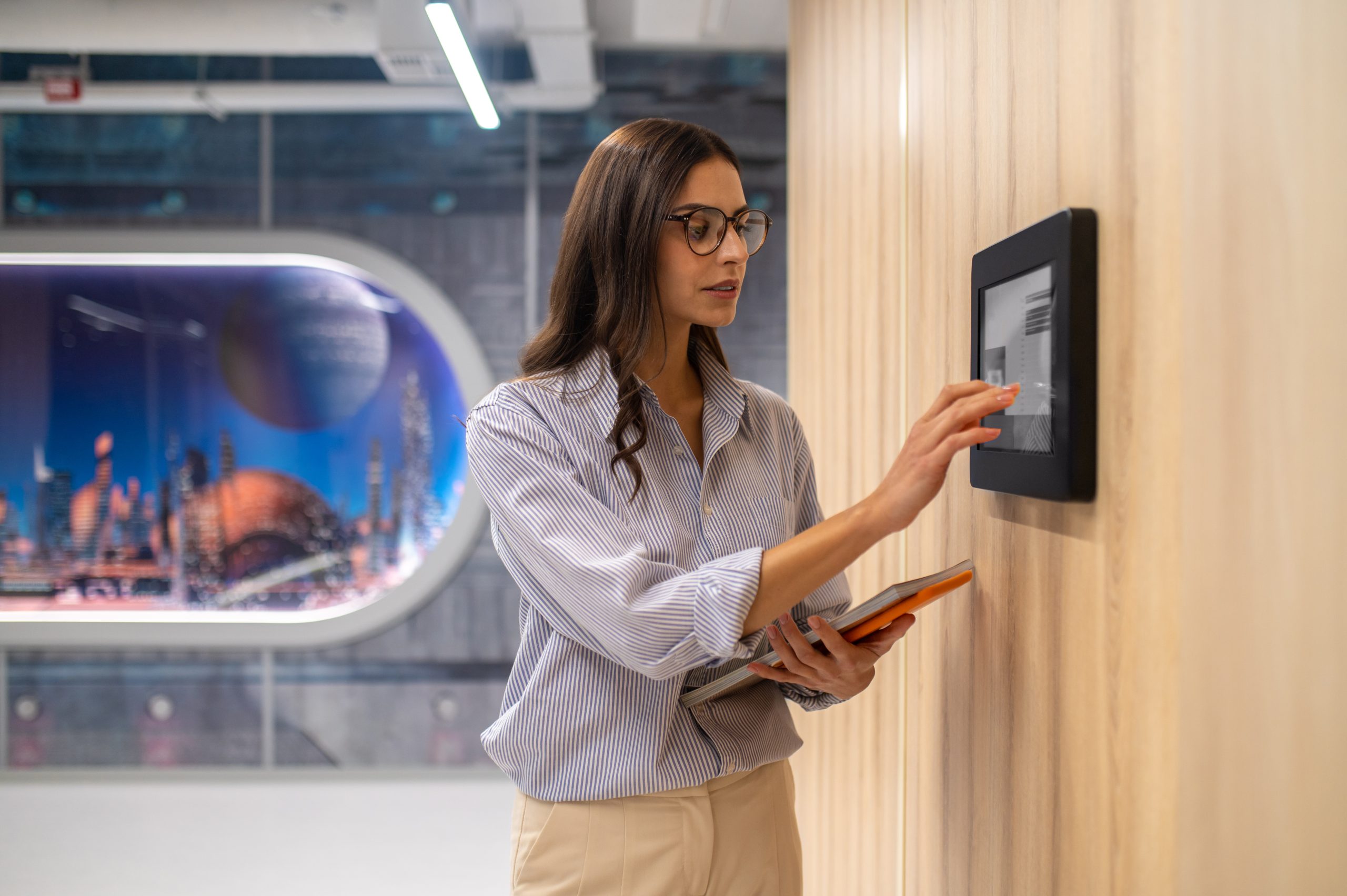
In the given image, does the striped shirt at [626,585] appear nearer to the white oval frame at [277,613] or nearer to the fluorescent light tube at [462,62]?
the fluorescent light tube at [462,62]

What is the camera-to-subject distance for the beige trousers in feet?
4.00

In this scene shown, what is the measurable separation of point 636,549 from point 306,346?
392cm

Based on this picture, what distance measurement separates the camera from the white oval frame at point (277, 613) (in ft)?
14.3

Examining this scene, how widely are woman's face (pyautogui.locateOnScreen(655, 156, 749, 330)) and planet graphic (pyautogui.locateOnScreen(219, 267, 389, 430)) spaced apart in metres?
3.54

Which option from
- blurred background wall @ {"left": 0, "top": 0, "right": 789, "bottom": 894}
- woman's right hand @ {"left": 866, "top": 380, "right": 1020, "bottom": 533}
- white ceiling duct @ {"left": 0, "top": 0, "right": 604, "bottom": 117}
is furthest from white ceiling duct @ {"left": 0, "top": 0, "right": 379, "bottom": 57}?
woman's right hand @ {"left": 866, "top": 380, "right": 1020, "bottom": 533}

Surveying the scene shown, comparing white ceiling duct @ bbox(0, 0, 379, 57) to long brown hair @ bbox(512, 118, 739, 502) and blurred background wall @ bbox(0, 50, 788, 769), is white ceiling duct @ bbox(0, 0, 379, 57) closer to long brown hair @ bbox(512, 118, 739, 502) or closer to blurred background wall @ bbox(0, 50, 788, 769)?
blurred background wall @ bbox(0, 50, 788, 769)

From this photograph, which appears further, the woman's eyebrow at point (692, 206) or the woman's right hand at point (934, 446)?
the woman's eyebrow at point (692, 206)

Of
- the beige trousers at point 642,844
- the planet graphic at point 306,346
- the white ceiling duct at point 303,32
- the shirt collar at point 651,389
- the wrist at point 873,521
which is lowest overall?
the beige trousers at point 642,844

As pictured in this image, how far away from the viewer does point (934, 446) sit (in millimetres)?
933

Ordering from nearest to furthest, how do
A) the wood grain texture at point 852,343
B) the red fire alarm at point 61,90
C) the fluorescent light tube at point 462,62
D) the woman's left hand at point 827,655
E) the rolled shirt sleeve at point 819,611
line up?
the woman's left hand at point 827,655, the rolled shirt sleeve at point 819,611, the wood grain texture at point 852,343, the fluorescent light tube at point 462,62, the red fire alarm at point 61,90

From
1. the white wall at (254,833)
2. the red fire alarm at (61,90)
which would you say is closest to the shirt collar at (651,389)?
the white wall at (254,833)

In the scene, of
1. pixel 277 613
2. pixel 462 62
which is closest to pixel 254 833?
pixel 277 613

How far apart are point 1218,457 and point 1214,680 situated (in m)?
0.18

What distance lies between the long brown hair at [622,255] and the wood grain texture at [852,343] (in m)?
0.52
